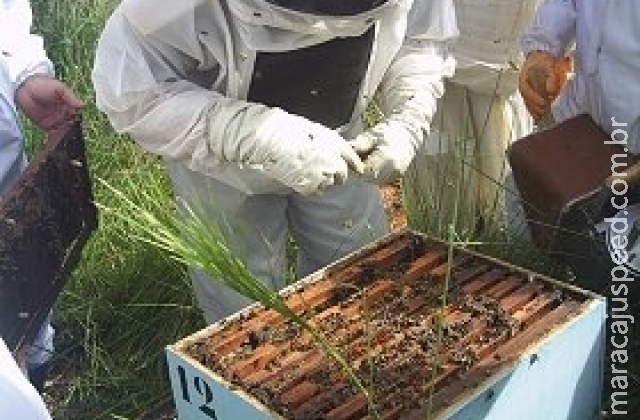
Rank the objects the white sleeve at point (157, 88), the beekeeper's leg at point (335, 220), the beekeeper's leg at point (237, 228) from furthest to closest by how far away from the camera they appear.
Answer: the beekeeper's leg at point (335, 220), the beekeeper's leg at point (237, 228), the white sleeve at point (157, 88)

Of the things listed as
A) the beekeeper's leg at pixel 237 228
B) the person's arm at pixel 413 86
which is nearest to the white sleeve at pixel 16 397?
the beekeeper's leg at pixel 237 228

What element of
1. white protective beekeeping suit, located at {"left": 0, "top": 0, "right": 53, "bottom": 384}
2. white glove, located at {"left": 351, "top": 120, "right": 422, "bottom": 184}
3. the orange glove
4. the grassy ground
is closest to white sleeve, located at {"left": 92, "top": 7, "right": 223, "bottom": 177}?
white glove, located at {"left": 351, "top": 120, "right": 422, "bottom": 184}

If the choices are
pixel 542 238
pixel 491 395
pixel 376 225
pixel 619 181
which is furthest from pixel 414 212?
pixel 491 395

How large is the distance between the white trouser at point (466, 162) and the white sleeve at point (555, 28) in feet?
1.34

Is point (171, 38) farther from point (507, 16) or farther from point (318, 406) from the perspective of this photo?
point (507, 16)

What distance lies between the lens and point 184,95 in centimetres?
245

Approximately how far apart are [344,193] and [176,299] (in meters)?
0.99

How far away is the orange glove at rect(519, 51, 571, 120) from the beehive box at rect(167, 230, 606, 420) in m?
0.81

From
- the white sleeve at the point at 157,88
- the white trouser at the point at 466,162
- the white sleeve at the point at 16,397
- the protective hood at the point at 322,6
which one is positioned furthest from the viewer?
the white trouser at the point at 466,162

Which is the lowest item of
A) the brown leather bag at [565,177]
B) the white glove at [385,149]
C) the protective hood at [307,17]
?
the brown leather bag at [565,177]

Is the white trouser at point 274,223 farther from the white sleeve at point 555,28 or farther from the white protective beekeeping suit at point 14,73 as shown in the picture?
the white sleeve at point 555,28

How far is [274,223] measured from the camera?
285 cm

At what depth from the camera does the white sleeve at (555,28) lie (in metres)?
2.86

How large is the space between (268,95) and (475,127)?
1.22m
